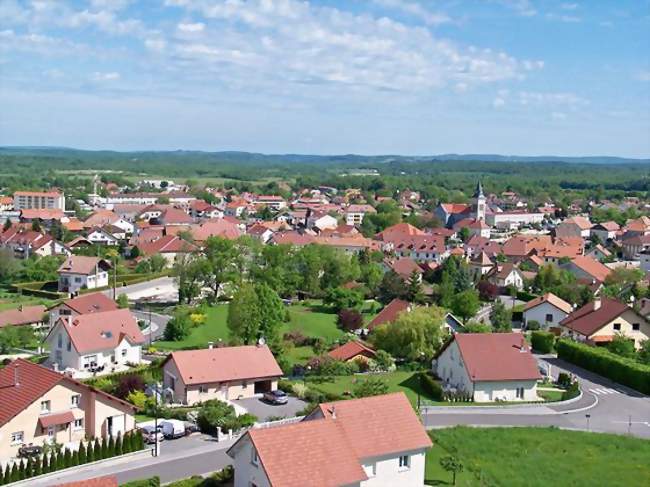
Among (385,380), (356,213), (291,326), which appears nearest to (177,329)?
(291,326)

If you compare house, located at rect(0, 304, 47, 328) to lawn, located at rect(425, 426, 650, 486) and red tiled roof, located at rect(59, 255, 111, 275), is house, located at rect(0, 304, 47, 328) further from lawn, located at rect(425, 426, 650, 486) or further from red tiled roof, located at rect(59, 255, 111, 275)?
lawn, located at rect(425, 426, 650, 486)

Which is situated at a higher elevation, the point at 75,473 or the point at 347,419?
the point at 347,419

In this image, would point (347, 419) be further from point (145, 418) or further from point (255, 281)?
point (255, 281)

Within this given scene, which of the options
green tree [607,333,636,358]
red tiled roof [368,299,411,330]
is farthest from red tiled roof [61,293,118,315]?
green tree [607,333,636,358]

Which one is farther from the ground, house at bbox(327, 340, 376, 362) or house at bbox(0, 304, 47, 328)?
house at bbox(327, 340, 376, 362)

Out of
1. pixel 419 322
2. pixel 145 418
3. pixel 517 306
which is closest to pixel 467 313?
pixel 517 306

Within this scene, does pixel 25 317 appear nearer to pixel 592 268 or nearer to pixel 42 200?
pixel 592 268
